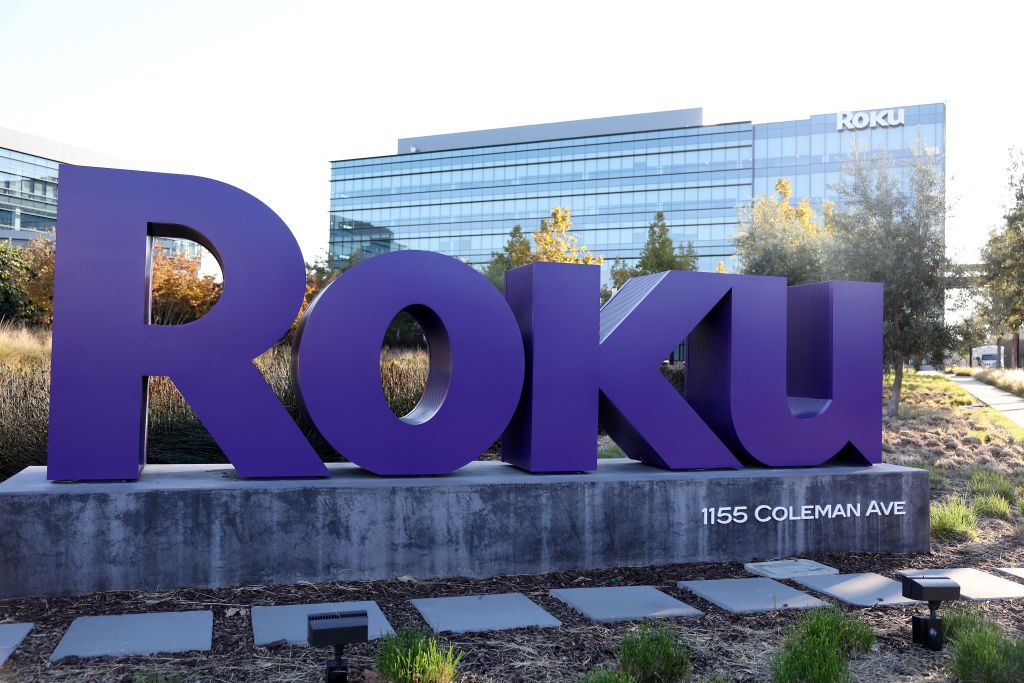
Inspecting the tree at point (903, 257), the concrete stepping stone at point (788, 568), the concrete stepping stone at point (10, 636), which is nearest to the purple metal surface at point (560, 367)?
the concrete stepping stone at point (788, 568)

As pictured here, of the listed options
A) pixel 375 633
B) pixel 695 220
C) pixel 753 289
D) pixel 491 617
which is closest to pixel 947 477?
pixel 753 289

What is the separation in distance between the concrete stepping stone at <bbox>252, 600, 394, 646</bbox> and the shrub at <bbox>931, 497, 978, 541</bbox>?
522cm

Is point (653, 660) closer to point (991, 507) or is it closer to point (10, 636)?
point (10, 636)

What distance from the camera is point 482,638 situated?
13.4ft

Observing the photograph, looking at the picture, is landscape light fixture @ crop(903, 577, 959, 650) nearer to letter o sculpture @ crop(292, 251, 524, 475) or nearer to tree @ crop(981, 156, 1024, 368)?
letter o sculpture @ crop(292, 251, 524, 475)

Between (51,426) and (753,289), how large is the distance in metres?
5.25

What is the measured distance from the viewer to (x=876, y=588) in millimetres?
5285

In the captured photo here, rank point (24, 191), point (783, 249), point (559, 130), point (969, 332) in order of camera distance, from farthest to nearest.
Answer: point (559, 130)
point (24, 191)
point (783, 249)
point (969, 332)

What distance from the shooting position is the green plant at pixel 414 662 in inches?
130

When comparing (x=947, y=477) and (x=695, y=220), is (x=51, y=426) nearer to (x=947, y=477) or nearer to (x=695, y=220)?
(x=947, y=477)

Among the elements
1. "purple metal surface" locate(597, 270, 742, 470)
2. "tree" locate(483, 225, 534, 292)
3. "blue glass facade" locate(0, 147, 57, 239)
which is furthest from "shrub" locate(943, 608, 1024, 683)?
"blue glass facade" locate(0, 147, 57, 239)

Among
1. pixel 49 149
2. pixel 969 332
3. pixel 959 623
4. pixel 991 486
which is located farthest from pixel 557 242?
pixel 49 149

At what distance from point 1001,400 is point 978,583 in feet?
64.8

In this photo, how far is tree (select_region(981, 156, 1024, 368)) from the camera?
18047 mm
